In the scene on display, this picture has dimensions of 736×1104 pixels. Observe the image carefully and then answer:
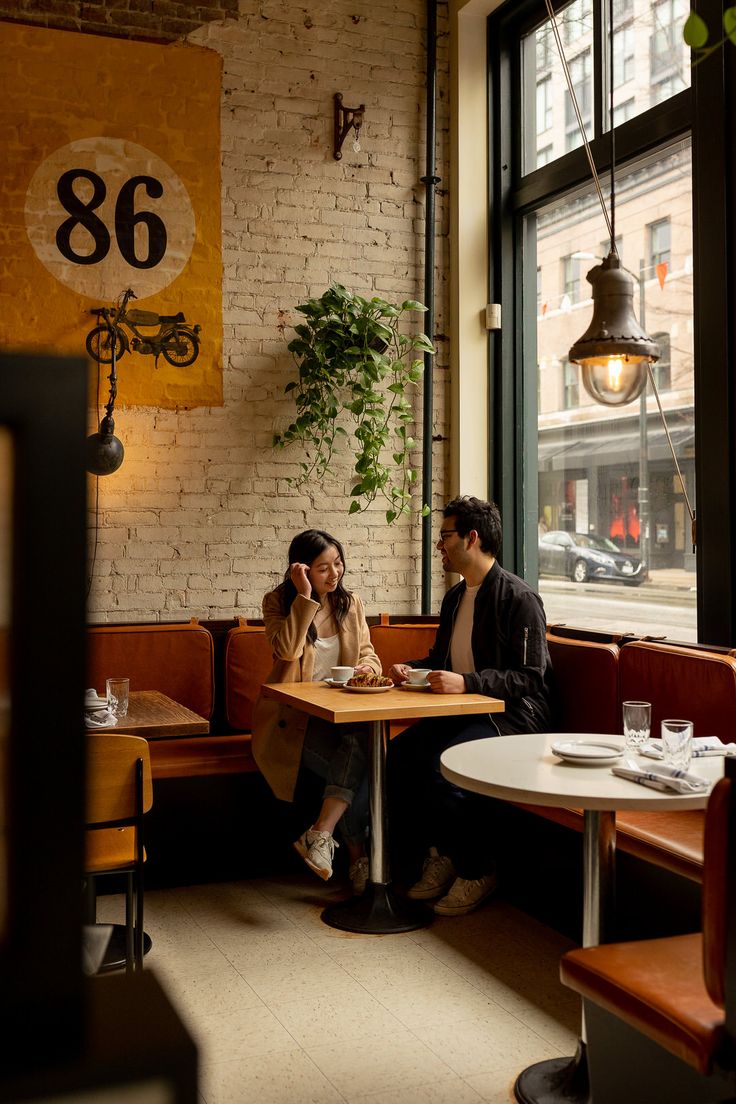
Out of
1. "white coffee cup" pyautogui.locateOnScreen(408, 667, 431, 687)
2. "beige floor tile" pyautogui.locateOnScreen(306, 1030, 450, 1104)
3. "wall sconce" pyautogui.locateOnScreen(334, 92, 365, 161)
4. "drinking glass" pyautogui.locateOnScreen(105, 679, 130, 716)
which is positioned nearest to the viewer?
"beige floor tile" pyautogui.locateOnScreen(306, 1030, 450, 1104)

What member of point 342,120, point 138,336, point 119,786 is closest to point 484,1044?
point 119,786

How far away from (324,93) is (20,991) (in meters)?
5.28

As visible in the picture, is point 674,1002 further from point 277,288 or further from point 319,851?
point 277,288

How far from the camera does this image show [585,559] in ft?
15.8

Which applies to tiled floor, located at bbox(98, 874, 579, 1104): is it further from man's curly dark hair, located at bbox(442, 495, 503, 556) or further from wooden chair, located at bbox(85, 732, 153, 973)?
man's curly dark hair, located at bbox(442, 495, 503, 556)

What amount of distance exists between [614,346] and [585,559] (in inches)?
91.7

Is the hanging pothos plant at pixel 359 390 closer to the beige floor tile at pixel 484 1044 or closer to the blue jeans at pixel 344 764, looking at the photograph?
the blue jeans at pixel 344 764

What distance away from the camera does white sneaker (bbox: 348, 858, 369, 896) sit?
12.8 feet

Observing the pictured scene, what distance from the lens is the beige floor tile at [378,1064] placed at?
2516mm

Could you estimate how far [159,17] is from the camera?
15.8 ft

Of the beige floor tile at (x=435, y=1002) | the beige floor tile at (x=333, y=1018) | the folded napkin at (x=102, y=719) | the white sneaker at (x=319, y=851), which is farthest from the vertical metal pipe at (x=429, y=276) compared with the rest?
the beige floor tile at (x=333, y=1018)

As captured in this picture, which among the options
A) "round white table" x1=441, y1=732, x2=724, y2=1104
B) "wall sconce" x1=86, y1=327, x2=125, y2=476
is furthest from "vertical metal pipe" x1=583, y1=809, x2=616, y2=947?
"wall sconce" x1=86, y1=327, x2=125, y2=476

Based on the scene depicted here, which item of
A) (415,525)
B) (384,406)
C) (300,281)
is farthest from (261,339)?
(415,525)

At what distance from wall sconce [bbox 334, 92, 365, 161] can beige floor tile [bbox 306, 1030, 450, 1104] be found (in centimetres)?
401
